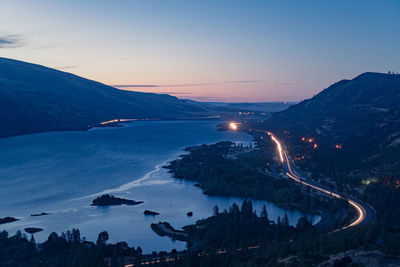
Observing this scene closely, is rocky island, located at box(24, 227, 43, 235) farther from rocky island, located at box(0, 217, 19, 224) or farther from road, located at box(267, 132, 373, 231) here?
road, located at box(267, 132, 373, 231)

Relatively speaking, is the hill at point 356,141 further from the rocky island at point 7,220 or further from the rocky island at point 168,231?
the rocky island at point 7,220

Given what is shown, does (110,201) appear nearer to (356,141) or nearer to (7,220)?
(7,220)

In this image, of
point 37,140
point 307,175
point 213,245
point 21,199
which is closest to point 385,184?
point 307,175

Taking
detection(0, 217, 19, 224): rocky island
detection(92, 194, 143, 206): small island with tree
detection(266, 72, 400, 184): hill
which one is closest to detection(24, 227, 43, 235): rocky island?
detection(0, 217, 19, 224): rocky island

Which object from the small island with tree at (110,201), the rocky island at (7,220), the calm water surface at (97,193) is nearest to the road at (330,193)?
the calm water surface at (97,193)

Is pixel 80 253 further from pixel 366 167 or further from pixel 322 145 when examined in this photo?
pixel 322 145

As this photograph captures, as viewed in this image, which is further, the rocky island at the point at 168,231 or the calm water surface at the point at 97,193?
the calm water surface at the point at 97,193

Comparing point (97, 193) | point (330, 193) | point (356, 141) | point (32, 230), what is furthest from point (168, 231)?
point (356, 141)

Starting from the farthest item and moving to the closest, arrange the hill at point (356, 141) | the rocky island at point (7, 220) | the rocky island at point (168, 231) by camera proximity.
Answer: the hill at point (356, 141) → the rocky island at point (7, 220) → the rocky island at point (168, 231)
